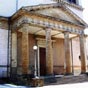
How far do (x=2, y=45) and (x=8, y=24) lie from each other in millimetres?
1977

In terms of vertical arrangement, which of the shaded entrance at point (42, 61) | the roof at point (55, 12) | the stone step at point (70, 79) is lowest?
the stone step at point (70, 79)

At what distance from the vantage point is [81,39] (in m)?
20.4

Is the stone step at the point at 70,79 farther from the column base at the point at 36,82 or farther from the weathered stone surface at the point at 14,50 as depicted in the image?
the weathered stone surface at the point at 14,50

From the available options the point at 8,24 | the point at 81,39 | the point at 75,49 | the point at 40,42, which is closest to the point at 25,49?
the point at 8,24

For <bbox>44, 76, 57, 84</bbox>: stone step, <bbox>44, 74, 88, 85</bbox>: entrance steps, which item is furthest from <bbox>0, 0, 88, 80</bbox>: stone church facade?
<bbox>44, 76, 57, 84</bbox>: stone step

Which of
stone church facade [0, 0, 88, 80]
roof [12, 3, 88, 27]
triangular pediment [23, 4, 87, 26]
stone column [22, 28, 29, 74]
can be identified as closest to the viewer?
stone column [22, 28, 29, 74]

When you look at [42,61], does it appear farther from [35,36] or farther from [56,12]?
[56,12]

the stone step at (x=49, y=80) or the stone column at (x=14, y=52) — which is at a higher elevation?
the stone column at (x=14, y=52)

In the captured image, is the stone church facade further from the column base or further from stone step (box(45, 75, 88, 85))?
the column base

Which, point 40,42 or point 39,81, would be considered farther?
point 40,42

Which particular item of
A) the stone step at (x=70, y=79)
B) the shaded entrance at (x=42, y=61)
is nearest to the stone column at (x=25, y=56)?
the stone step at (x=70, y=79)

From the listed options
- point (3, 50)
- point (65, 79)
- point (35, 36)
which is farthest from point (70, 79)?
point (3, 50)

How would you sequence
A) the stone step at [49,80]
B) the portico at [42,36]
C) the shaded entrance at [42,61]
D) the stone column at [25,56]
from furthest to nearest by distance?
the shaded entrance at [42,61] < the portico at [42,36] < the stone column at [25,56] < the stone step at [49,80]

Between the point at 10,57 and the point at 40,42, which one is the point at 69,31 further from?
the point at 10,57
